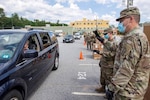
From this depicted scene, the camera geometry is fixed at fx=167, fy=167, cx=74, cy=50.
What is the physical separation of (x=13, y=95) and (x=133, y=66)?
78.9 inches

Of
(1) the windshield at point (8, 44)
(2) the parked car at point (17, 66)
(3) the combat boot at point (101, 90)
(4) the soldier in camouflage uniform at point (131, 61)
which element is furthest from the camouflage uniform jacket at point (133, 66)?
(3) the combat boot at point (101, 90)

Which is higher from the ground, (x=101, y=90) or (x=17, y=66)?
(x=17, y=66)

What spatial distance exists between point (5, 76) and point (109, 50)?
2.38 meters

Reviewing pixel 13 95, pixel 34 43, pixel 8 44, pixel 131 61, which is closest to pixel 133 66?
pixel 131 61

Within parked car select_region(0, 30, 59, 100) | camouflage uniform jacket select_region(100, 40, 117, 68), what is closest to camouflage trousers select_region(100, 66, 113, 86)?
camouflage uniform jacket select_region(100, 40, 117, 68)

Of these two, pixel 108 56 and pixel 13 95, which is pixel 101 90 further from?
pixel 13 95

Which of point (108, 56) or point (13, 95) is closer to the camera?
point (13, 95)

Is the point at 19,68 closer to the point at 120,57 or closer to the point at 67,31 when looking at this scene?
the point at 120,57

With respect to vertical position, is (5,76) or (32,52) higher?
(32,52)

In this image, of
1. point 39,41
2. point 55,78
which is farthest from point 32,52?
point 55,78

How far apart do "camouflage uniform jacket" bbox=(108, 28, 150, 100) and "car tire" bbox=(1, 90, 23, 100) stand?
1.65 metres

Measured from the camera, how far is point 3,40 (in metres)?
3.77

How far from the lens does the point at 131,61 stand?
1959mm

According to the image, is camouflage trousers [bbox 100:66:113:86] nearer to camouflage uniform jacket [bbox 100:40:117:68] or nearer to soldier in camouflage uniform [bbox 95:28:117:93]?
soldier in camouflage uniform [bbox 95:28:117:93]
